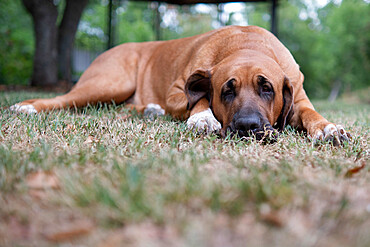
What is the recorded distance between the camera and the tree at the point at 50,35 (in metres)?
8.59

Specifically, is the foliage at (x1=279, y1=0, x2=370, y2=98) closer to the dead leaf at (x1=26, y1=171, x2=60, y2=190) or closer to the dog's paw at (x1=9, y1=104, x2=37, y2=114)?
the dog's paw at (x1=9, y1=104, x2=37, y2=114)

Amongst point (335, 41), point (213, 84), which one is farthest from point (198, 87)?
point (335, 41)

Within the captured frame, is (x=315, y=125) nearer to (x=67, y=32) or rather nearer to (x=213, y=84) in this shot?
(x=213, y=84)

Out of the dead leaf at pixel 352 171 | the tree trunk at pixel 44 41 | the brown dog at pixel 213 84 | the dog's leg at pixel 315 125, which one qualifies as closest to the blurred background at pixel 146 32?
the tree trunk at pixel 44 41

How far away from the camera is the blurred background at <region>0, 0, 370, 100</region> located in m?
9.11

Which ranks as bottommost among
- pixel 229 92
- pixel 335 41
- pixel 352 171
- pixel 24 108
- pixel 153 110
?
pixel 335 41

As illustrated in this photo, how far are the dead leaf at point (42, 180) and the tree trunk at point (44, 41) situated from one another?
824cm

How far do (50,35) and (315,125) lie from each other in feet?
27.0

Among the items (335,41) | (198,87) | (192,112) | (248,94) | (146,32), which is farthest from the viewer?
(335,41)

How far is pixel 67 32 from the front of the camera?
32.4 ft

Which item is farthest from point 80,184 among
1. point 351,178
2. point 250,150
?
point 351,178

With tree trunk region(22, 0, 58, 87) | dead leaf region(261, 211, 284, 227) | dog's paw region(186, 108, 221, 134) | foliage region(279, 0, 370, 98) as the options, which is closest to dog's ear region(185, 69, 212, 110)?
dog's paw region(186, 108, 221, 134)

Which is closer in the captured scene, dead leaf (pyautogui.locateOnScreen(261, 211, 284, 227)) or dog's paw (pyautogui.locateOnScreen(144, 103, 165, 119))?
dead leaf (pyautogui.locateOnScreen(261, 211, 284, 227))

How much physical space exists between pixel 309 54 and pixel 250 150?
18870 millimetres
